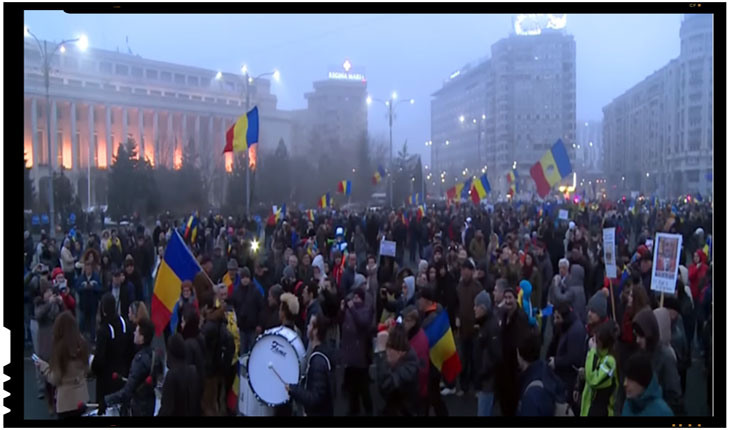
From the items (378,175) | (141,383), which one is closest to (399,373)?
(141,383)

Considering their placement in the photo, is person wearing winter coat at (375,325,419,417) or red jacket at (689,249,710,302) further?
red jacket at (689,249,710,302)

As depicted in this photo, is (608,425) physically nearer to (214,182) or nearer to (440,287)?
(440,287)

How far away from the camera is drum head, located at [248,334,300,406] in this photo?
247 inches

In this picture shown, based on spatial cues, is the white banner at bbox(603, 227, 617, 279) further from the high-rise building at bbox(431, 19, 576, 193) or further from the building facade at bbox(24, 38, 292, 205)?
the high-rise building at bbox(431, 19, 576, 193)

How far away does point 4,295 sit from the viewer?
17.5 ft

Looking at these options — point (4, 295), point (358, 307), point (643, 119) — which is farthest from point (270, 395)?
point (643, 119)

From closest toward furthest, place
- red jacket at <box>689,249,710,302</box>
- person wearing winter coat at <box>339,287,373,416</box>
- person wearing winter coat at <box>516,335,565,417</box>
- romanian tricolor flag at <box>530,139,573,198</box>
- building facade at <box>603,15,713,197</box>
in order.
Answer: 1. person wearing winter coat at <box>516,335,565,417</box>
2. person wearing winter coat at <box>339,287,373,416</box>
3. red jacket at <box>689,249,710,302</box>
4. romanian tricolor flag at <box>530,139,573,198</box>
5. building facade at <box>603,15,713,197</box>

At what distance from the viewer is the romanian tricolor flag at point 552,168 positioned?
21.7m

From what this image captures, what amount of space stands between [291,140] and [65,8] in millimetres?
74062

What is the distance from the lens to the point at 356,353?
7.25 metres

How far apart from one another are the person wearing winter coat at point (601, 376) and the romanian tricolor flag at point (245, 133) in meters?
11.3

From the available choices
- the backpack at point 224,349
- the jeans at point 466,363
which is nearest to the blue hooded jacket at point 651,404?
the jeans at point 466,363

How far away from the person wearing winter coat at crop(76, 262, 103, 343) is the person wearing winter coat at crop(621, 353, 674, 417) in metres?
8.05

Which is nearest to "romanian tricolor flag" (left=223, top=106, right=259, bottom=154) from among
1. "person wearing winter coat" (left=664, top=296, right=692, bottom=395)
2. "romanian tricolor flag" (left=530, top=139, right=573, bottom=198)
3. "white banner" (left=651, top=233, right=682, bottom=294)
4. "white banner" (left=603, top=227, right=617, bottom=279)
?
"white banner" (left=603, top=227, right=617, bottom=279)
